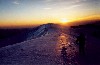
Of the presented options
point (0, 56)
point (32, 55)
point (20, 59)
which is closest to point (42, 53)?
point (32, 55)

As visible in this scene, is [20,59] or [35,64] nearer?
[35,64]

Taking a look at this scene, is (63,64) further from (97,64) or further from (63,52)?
(63,52)

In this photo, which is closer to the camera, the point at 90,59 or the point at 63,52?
the point at 90,59

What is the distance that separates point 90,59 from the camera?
67.5 ft

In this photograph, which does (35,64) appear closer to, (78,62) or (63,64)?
(63,64)

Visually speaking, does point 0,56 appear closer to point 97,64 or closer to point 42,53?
point 42,53

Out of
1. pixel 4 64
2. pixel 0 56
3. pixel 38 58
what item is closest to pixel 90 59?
pixel 38 58

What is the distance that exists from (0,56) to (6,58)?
5.39ft

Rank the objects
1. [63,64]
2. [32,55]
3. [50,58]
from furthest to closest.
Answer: [32,55], [50,58], [63,64]

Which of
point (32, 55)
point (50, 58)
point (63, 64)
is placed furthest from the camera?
point (32, 55)

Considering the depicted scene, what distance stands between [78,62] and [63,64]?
1.66 m

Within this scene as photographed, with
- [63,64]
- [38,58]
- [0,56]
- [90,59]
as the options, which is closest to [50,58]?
[38,58]

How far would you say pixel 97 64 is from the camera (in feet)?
61.4

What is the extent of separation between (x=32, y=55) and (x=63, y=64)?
5026 mm
